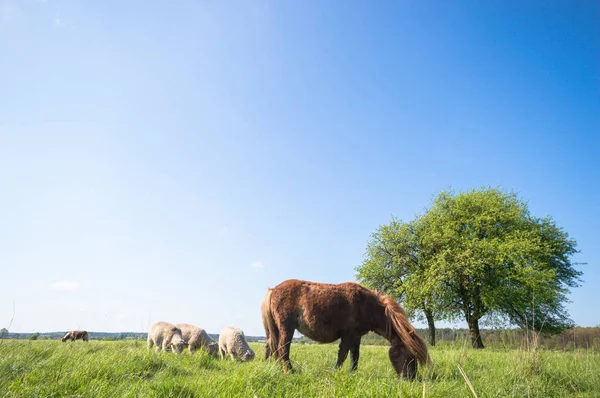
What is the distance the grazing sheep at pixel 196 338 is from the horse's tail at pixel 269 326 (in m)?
7.84

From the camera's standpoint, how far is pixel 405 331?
6.73 m

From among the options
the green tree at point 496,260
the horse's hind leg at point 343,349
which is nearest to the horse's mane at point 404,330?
the horse's hind leg at point 343,349

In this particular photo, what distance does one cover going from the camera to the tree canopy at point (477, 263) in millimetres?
23891

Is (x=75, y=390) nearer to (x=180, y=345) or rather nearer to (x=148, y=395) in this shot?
(x=148, y=395)

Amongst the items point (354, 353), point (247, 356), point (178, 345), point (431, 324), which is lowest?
point (431, 324)

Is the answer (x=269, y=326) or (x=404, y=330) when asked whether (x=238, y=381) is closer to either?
(x=269, y=326)

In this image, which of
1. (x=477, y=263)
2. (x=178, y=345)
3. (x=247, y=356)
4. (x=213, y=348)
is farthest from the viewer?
(x=477, y=263)

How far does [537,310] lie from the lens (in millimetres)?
25469

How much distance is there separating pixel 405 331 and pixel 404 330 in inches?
1.1

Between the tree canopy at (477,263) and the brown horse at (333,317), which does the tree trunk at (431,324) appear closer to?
the tree canopy at (477,263)

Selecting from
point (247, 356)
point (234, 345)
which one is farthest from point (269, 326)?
point (234, 345)

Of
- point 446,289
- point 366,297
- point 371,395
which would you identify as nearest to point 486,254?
point 446,289

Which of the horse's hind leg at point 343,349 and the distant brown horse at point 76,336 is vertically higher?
the horse's hind leg at point 343,349

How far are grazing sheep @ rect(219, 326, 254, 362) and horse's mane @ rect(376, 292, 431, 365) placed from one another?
25.7ft
